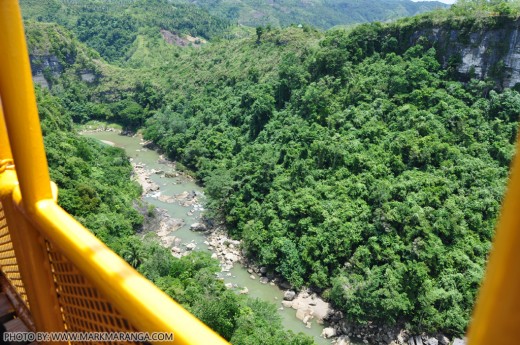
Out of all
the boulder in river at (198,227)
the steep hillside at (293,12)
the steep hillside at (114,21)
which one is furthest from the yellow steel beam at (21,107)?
the steep hillside at (293,12)

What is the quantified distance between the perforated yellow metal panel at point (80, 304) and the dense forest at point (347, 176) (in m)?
8.39

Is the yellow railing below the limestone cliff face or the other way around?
below

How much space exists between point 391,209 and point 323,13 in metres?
112

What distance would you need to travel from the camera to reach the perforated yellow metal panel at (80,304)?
4.27 ft

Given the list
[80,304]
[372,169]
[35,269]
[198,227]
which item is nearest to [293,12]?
[372,169]

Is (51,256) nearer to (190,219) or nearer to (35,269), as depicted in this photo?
(35,269)

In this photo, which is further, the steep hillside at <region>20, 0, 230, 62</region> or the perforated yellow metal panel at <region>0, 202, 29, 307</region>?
the steep hillside at <region>20, 0, 230, 62</region>

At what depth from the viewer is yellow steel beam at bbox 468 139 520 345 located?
365mm

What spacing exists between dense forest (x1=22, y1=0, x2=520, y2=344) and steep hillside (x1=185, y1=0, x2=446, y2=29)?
76.4 m

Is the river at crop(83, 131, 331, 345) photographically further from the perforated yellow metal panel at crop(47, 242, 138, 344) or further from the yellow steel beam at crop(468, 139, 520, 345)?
the yellow steel beam at crop(468, 139, 520, 345)

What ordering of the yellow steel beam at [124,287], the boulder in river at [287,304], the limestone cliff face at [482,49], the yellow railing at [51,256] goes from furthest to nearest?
the limestone cliff face at [482,49]
the boulder in river at [287,304]
the yellow railing at [51,256]
the yellow steel beam at [124,287]

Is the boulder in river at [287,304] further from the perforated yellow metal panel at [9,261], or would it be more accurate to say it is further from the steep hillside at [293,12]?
the steep hillside at [293,12]

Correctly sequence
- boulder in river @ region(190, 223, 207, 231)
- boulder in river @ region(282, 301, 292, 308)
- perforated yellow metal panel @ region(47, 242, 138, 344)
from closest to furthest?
perforated yellow metal panel @ region(47, 242, 138, 344)
boulder in river @ region(282, 301, 292, 308)
boulder in river @ region(190, 223, 207, 231)

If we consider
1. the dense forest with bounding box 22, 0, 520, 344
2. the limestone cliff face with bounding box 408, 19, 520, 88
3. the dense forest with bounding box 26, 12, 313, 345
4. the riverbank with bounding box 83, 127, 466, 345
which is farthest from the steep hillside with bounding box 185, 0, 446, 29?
the dense forest with bounding box 26, 12, 313, 345
